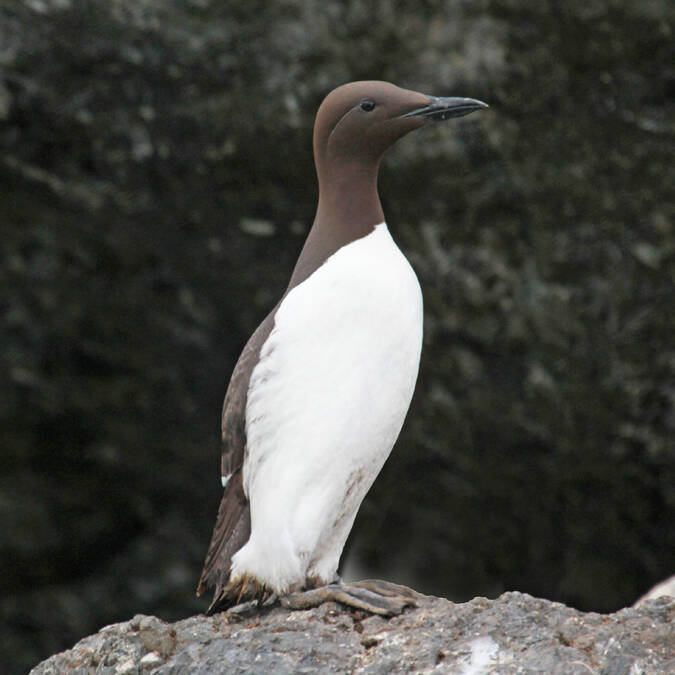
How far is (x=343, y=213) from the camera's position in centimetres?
341

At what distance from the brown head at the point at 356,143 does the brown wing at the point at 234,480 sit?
26cm

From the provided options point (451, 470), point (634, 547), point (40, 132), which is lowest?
point (634, 547)

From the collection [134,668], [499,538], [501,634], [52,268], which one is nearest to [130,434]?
[52,268]

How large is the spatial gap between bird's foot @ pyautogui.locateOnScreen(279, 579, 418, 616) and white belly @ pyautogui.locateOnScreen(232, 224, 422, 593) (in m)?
0.08

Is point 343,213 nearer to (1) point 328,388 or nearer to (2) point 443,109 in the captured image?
(2) point 443,109

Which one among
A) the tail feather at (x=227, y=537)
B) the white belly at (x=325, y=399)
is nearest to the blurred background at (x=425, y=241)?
the white belly at (x=325, y=399)

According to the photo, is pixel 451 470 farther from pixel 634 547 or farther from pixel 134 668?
pixel 134 668

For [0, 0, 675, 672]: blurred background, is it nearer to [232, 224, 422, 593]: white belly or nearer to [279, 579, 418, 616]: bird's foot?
[232, 224, 422, 593]: white belly

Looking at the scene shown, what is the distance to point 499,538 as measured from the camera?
551 cm

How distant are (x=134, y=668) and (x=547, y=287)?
2.44 meters

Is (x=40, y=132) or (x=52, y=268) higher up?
(x=40, y=132)

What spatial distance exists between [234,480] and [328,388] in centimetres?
43

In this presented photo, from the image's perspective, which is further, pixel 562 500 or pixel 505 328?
pixel 562 500

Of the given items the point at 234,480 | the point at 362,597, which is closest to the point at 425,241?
the point at 234,480
